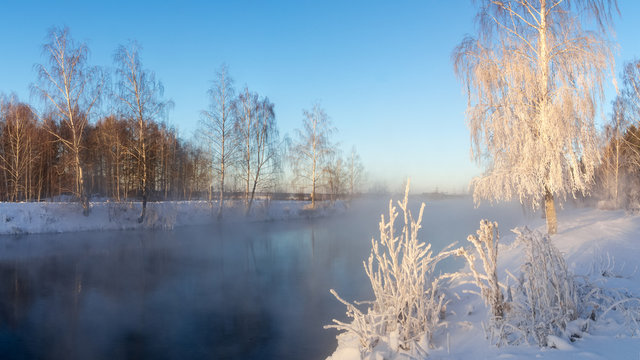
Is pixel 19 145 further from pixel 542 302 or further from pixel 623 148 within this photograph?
pixel 623 148

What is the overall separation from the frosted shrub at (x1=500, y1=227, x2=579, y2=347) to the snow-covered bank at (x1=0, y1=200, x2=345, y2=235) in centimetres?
2051

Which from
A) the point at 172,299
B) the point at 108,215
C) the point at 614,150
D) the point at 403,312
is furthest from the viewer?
the point at 614,150

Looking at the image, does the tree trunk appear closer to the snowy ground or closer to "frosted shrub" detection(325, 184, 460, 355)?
the snowy ground

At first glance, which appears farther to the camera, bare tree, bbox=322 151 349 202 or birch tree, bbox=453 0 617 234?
bare tree, bbox=322 151 349 202

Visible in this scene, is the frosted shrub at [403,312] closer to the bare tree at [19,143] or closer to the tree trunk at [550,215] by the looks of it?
the tree trunk at [550,215]

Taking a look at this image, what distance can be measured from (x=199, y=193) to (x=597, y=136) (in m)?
38.8

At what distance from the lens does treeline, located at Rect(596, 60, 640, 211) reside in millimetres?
19625

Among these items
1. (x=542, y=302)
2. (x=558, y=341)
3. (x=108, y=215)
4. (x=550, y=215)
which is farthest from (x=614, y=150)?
(x=108, y=215)

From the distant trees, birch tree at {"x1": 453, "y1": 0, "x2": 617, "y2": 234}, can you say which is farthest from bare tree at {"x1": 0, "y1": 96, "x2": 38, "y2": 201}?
birch tree at {"x1": 453, "y1": 0, "x2": 617, "y2": 234}

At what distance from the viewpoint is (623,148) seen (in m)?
21.5

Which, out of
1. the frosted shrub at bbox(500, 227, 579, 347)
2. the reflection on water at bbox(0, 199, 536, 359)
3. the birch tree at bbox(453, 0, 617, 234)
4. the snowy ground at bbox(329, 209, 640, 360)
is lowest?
the reflection on water at bbox(0, 199, 536, 359)

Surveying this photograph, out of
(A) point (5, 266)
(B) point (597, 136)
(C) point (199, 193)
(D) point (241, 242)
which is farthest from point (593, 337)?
(C) point (199, 193)

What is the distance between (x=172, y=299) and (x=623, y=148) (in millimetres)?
24794

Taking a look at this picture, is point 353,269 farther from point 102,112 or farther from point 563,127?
point 102,112
